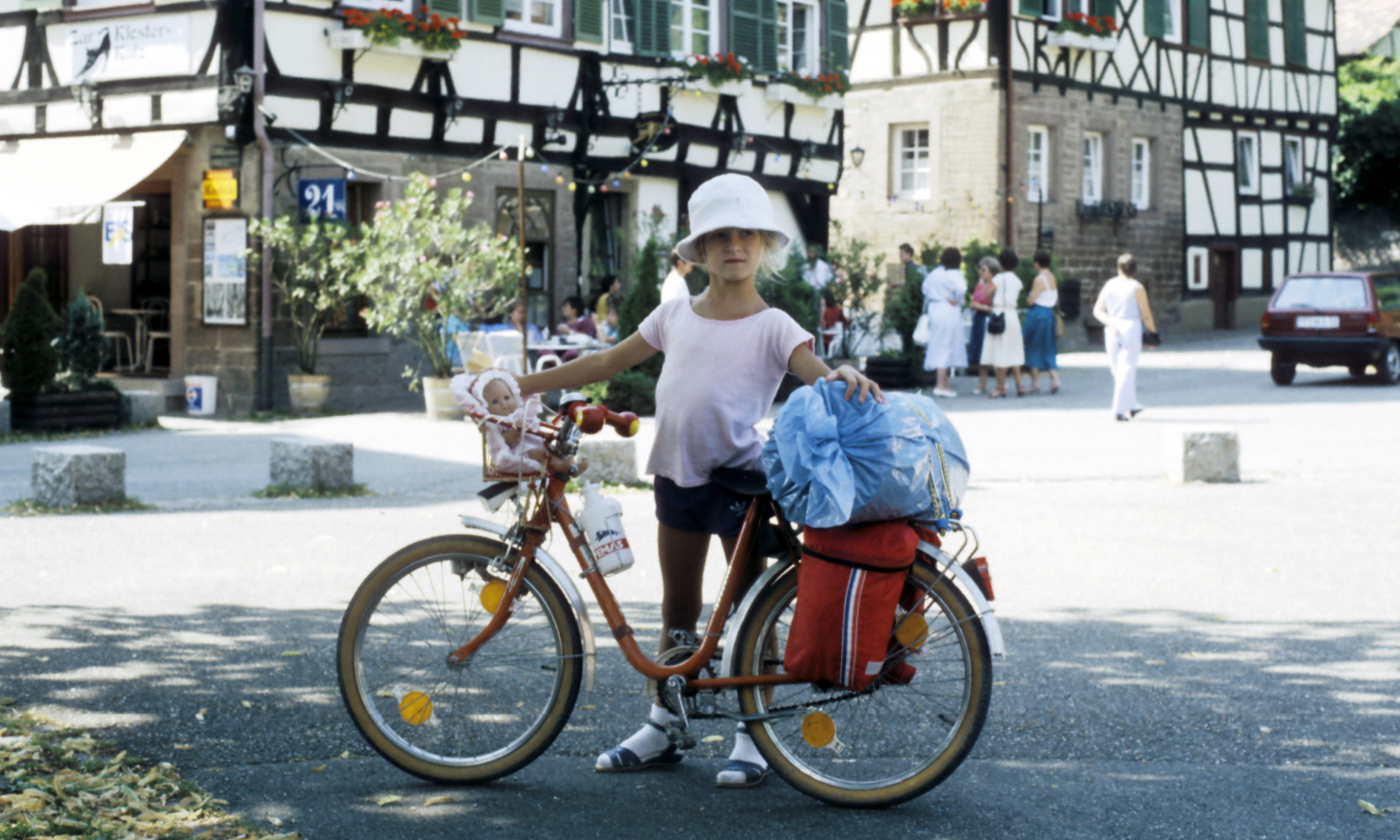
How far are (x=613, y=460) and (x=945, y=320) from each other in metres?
8.55

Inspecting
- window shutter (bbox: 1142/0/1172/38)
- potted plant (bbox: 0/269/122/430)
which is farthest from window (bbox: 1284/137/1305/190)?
potted plant (bbox: 0/269/122/430)

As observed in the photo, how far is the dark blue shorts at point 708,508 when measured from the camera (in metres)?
4.51

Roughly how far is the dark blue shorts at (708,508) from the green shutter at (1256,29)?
32.3m

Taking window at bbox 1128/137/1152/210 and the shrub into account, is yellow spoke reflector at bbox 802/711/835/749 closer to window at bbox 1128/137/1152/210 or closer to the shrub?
the shrub

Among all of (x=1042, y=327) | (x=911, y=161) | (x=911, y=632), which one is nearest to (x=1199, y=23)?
(x=911, y=161)

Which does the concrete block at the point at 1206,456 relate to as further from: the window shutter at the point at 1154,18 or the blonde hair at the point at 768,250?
the window shutter at the point at 1154,18

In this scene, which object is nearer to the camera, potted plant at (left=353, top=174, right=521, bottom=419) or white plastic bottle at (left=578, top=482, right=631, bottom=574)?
white plastic bottle at (left=578, top=482, right=631, bottom=574)

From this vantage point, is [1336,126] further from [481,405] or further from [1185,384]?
[481,405]

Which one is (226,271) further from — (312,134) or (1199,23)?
(1199,23)

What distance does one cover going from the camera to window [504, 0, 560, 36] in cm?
2009

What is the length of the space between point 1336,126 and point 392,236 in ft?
88.4

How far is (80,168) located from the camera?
58.8ft

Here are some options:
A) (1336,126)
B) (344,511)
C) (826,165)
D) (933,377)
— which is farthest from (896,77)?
(344,511)

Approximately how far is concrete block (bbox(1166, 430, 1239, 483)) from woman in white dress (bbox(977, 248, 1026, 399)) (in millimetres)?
7653
